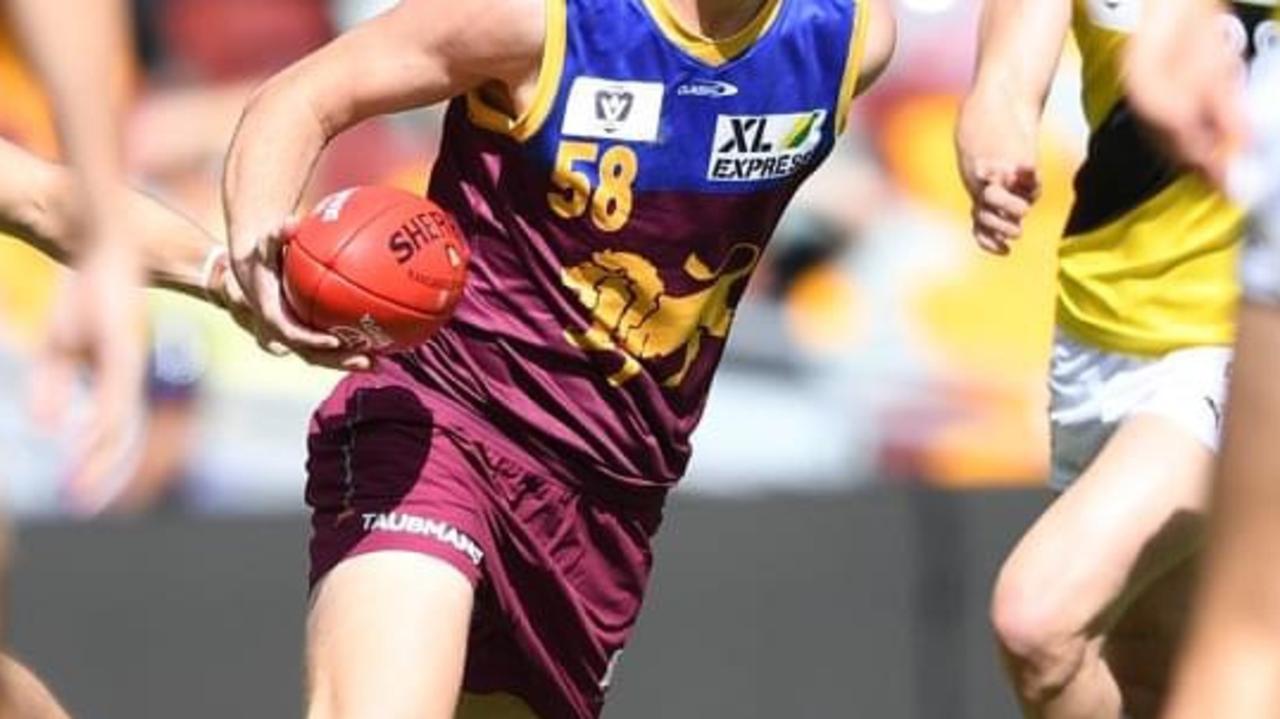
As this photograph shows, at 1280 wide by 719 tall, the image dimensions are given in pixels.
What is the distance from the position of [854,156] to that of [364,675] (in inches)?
135

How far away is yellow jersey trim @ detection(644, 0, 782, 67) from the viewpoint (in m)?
5.52

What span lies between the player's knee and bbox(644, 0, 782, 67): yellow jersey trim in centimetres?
109

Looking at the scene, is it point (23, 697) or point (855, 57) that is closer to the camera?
point (23, 697)

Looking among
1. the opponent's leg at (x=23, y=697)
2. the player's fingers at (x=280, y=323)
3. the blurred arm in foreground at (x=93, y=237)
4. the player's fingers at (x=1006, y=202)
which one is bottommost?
the opponent's leg at (x=23, y=697)

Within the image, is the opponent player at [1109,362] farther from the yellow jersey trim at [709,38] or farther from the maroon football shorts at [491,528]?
the maroon football shorts at [491,528]

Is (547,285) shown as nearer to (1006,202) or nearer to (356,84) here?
(356,84)

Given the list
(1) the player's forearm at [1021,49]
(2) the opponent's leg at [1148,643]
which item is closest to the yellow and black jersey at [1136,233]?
(1) the player's forearm at [1021,49]

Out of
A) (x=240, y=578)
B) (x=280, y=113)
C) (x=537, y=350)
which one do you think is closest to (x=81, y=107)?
(x=280, y=113)

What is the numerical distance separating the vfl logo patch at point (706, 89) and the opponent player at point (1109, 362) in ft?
1.31

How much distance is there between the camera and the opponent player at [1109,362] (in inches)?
230

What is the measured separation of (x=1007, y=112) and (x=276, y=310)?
132 cm

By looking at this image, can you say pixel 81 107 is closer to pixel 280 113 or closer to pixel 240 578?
pixel 280 113

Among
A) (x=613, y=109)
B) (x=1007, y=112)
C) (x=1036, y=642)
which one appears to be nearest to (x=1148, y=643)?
(x=1036, y=642)

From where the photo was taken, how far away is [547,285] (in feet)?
18.4
